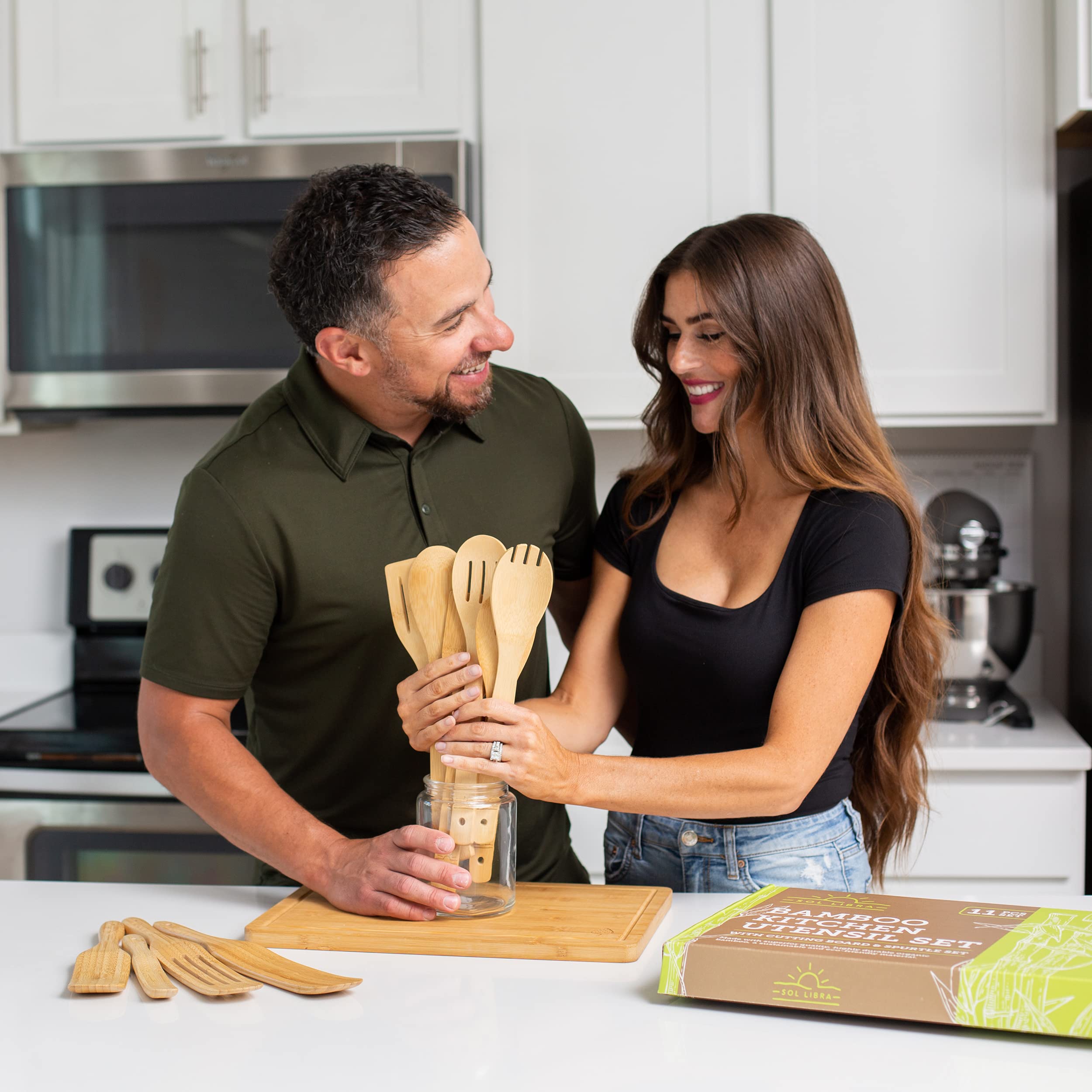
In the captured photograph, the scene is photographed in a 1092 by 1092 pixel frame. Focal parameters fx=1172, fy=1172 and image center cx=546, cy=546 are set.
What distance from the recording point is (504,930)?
99 cm

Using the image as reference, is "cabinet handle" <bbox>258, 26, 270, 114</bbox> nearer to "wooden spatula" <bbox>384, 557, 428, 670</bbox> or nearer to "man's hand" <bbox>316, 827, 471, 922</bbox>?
"wooden spatula" <bbox>384, 557, 428, 670</bbox>

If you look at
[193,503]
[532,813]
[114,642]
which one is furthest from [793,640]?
[114,642]

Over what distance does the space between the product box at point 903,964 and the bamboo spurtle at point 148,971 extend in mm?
376

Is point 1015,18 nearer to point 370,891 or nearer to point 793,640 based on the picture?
point 793,640

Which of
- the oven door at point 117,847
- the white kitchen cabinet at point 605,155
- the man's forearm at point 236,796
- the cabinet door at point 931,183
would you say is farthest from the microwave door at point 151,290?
the man's forearm at point 236,796

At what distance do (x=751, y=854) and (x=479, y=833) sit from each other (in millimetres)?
353

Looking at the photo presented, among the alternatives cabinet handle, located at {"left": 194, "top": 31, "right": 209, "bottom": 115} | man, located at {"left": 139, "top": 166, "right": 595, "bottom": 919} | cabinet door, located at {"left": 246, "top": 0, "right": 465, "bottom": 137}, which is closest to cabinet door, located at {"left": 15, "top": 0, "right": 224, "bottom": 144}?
cabinet handle, located at {"left": 194, "top": 31, "right": 209, "bottom": 115}

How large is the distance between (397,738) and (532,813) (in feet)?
0.61

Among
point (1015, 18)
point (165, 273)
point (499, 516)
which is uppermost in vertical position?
point (1015, 18)

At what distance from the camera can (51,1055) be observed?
0.81 metres

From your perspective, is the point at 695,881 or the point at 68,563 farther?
the point at 68,563

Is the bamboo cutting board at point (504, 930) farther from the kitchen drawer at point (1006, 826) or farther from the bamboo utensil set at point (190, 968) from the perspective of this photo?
the kitchen drawer at point (1006, 826)

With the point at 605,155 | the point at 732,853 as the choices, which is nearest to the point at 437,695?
the point at 732,853

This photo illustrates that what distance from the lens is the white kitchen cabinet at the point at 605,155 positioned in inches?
82.7
